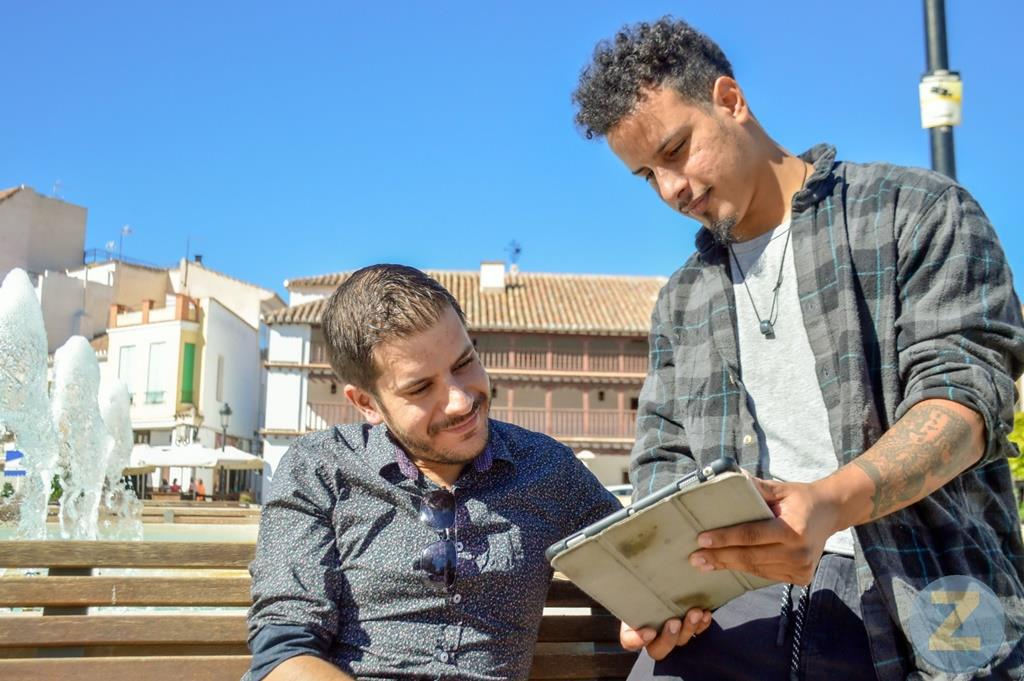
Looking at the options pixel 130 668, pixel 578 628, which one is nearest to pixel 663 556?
pixel 578 628

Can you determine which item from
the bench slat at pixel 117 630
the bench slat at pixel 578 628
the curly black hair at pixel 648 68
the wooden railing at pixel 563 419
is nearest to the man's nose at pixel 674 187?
the curly black hair at pixel 648 68

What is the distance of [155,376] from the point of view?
129 ft

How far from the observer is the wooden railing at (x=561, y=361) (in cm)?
3638

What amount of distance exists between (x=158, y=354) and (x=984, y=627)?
133ft

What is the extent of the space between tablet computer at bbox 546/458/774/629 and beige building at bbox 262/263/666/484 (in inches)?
1304

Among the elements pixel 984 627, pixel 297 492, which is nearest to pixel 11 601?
pixel 297 492

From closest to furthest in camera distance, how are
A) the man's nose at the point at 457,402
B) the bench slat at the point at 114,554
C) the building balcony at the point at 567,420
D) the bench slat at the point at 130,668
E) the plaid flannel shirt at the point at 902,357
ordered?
the plaid flannel shirt at the point at 902,357 → the man's nose at the point at 457,402 → the bench slat at the point at 130,668 → the bench slat at the point at 114,554 → the building balcony at the point at 567,420

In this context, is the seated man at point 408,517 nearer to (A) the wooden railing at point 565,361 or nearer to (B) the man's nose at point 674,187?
(B) the man's nose at point 674,187

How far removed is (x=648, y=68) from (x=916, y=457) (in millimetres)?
1140

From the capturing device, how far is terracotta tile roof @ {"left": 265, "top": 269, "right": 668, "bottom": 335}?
1423 inches

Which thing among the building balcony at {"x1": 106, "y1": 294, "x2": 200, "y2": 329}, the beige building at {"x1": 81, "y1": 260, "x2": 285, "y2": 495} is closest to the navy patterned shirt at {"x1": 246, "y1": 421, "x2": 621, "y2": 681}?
the beige building at {"x1": 81, "y1": 260, "x2": 285, "y2": 495}

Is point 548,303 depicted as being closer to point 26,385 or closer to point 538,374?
point 538,374

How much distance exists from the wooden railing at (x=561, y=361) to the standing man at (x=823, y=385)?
33.7 metres

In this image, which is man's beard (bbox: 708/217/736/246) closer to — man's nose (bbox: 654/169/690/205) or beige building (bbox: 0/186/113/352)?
man's nose (bbox: 654/169/690/205)
